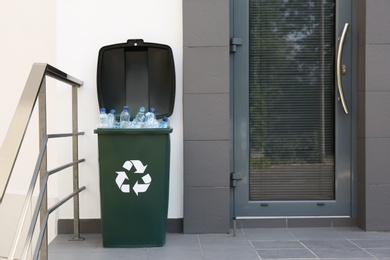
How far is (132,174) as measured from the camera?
342 centimetres

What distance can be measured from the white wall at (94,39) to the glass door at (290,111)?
1.59 ft

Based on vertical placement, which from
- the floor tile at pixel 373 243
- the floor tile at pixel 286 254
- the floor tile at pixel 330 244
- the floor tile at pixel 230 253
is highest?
the floor tile at pixel 373 243

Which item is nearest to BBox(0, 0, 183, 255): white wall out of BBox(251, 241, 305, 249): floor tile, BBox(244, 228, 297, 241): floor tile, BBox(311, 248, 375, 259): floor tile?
BBox(244, 228, 297, 241): floor tile

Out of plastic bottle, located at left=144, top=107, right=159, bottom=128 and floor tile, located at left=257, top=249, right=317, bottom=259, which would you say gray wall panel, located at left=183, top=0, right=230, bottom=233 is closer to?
plastic bottle, located at left=144, top=107, right=159, bottom=128

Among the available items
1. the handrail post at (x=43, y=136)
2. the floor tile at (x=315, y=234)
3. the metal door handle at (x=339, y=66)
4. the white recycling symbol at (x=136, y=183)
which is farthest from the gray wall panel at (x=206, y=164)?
the handrail post at (x=43, y=136)

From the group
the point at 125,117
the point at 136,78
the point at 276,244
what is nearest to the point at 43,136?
the point at 125,117

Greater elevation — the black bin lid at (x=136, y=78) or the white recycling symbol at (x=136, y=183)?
the black bin lid at (x=136, y=78)

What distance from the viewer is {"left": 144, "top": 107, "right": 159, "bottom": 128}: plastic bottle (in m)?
3.53

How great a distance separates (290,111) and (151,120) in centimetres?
118

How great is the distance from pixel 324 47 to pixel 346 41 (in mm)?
171

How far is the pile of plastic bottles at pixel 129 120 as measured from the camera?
353 centimetres

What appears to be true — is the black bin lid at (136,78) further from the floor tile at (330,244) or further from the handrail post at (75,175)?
the floor tile at (330,244)

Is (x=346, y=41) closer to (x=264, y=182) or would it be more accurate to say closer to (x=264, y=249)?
(x=264, y=182)

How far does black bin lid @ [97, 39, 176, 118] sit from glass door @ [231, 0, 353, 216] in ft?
1.83
